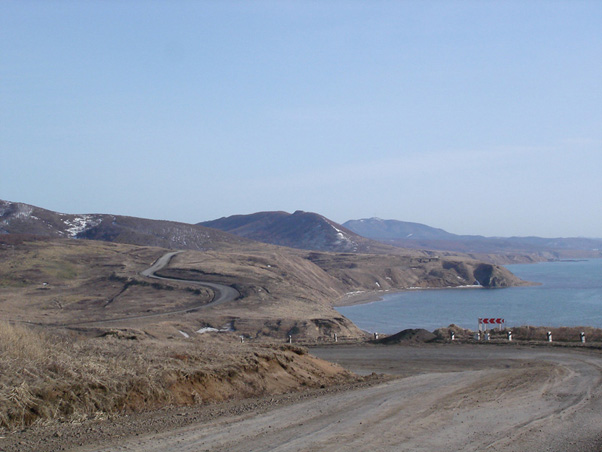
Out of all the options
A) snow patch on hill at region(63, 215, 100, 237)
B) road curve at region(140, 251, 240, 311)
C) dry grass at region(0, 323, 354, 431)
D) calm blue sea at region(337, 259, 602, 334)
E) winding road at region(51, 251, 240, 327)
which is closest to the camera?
dry grass at region(0, 323, 354, 431)

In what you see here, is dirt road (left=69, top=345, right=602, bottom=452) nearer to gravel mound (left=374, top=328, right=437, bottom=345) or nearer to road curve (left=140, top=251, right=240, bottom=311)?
gravel mound (left=374, top=328, right=437, bottom=345)

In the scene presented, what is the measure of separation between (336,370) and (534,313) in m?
61.8

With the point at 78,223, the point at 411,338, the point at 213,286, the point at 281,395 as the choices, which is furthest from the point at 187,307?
the point at 78,223

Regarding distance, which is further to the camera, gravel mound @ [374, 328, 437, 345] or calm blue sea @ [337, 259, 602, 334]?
calm blue sea @ [337, 259, 602, 334]

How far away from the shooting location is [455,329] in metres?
34.0

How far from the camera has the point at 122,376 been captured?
40.9 ft

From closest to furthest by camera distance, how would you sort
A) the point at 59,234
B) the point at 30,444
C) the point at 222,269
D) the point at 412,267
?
the point at 30,444 → the point at 222,269 → the point at 412,267 → the point at 59,234

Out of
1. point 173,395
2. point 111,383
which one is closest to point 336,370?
point 173,395

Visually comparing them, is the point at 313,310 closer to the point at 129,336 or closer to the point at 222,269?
the point at 222,269

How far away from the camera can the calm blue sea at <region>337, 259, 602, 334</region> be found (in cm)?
6303

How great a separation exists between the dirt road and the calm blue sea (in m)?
40.0

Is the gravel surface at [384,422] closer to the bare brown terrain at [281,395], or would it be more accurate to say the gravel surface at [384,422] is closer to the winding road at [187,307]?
the bare brown terrain at [281,395]

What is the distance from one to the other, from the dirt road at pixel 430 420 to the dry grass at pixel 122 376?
1825 millimetres

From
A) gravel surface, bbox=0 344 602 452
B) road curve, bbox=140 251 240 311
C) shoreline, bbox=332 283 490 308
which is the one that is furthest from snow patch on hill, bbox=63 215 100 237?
gravel surface, bbox=0 344 602 452
